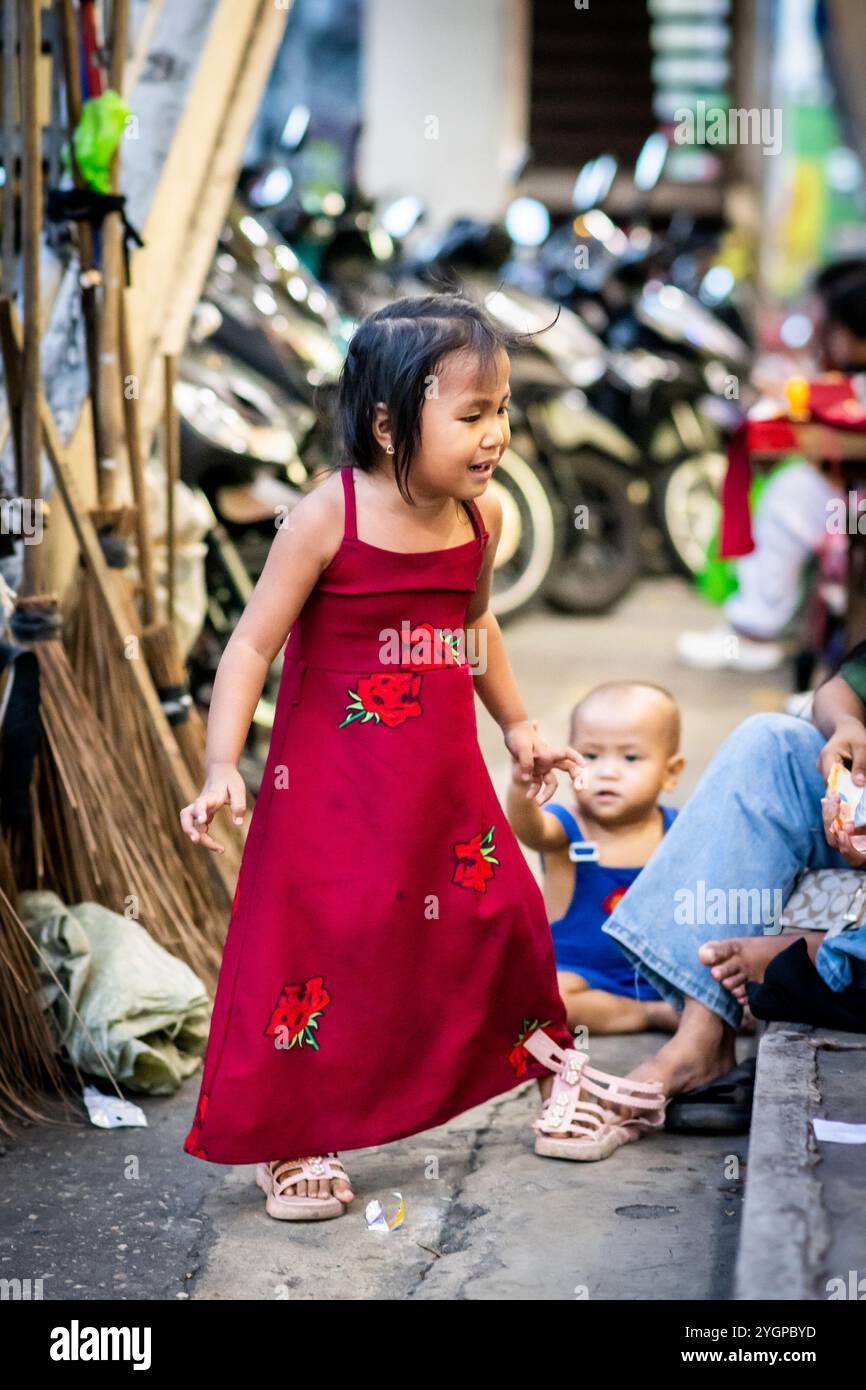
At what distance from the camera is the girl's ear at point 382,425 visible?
7.85ft

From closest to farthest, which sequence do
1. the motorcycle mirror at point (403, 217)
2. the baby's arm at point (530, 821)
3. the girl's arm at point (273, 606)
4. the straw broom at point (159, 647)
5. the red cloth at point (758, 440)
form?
the girl's arm at point (273, 606) < the baby's arm at point (530, 821) < the straw broom at point (159, 647) < the red cloth at point (758, 440) < the motorcycle mirror at point (403, 217)

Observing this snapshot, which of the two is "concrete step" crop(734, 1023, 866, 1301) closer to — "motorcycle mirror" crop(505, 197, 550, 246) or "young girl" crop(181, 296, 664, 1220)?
"young girl" crop(181, 296, 664, 1220)

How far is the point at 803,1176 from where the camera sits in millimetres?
2018

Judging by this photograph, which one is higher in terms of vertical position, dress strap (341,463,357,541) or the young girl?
dress strap (341,463,357,541)

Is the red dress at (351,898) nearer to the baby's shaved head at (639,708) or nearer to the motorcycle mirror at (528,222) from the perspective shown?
the baby's shaved head at (639,708)

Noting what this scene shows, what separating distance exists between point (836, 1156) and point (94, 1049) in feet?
4.21

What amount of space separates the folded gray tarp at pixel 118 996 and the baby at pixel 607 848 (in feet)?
2.11

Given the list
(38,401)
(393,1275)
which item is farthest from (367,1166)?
(38,401)

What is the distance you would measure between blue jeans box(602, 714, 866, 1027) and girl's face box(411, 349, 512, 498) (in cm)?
66

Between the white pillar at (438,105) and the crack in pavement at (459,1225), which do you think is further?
the white pillar at (438,105)

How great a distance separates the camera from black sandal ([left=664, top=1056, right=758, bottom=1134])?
269cm

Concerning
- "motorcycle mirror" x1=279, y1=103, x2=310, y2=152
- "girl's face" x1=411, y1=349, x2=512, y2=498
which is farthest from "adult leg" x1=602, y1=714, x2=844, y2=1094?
"motorcycle mirror" x1=279, y1=103, x2=310, y2=152

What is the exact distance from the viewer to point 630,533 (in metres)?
7.81

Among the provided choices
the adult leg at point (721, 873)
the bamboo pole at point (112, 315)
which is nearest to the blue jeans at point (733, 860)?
→ the adult leg at point (721, 873)
